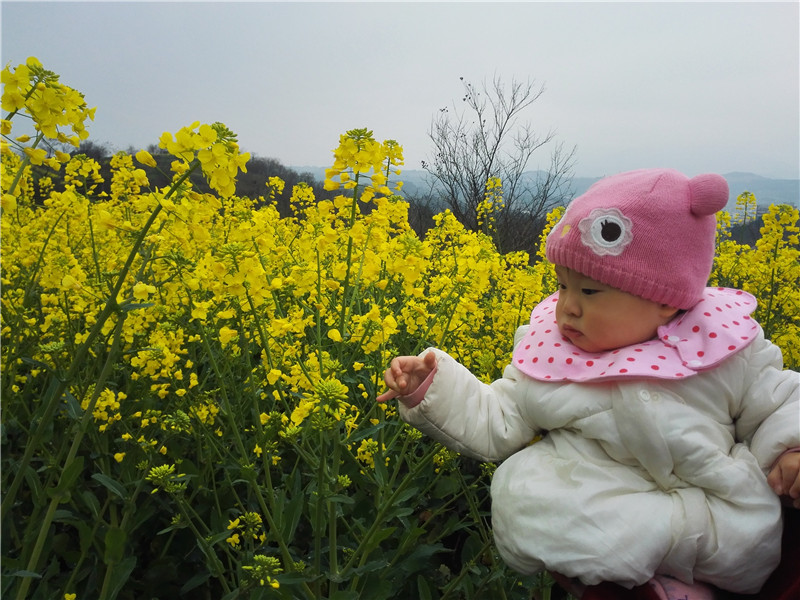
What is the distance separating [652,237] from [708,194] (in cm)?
16

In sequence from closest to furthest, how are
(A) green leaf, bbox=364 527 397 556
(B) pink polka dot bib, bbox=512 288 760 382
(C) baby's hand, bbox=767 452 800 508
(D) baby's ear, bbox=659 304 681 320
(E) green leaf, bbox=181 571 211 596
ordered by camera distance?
1. (C) baby's hand, bbox=767 452 800 508
2. (B) pink polka dot bib, bbox=512 288 760 382
3. (D) baby's ear, bbox=659 304 681 320
4. (A) green leaf, bbox=364 527 397 556
5. (E) green leaf, bbox=181 571 211 596

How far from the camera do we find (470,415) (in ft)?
4.76

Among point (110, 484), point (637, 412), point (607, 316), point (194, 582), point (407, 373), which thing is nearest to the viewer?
point (637, 412)

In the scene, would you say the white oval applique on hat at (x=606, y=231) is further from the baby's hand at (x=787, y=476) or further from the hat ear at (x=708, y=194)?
the baby's hand at (x=787, y=476)

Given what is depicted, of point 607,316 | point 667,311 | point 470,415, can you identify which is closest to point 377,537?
point 470,415

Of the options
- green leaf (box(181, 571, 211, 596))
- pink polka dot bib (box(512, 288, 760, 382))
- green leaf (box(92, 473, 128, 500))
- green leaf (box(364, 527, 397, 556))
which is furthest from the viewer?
green leaf (box(181, 571, 211, 596))

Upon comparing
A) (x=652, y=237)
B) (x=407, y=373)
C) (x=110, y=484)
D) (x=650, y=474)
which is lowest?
(x=110, y=484)

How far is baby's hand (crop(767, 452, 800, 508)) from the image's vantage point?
1134mm

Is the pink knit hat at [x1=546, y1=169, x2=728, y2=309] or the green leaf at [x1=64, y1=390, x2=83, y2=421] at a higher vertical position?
the pink knit hat at [x1=546, y1=169, x2=728, y2=309]

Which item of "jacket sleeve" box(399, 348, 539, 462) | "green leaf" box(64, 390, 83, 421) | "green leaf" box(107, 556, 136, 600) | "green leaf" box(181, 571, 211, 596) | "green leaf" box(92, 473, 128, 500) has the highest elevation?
"jacket sleeve" box(399, 348, 539, 462)

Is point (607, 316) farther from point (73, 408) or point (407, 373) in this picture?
point (73, 408)

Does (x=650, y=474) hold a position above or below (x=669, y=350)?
below

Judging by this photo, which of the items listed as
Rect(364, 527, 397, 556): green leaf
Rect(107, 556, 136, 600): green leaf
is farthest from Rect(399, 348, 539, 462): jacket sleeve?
Rect(107, 556, 136, 600): green leaf

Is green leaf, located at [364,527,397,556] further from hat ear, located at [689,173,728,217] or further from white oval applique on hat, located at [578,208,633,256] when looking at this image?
hat ear, located at [689,173,728,217]
